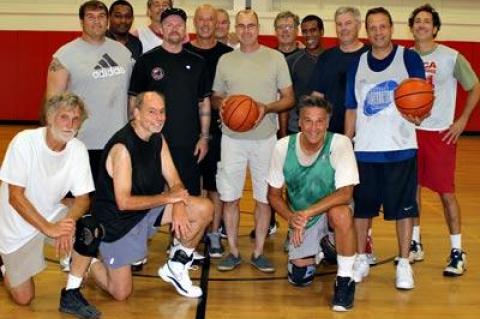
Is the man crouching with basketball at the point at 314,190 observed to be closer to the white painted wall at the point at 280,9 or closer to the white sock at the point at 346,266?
the white sock at the point at 346,266

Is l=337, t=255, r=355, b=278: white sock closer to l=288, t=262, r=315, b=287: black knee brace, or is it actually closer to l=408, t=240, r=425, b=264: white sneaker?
l=288, t=262, r=315, b=287: black knee brace

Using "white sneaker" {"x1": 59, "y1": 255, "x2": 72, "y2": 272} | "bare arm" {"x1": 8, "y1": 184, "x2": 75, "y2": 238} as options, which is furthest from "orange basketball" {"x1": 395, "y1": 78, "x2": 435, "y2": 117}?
"white sneaker" {"x1": 59, "y1": 255, "x2": 72, "y2": 272}

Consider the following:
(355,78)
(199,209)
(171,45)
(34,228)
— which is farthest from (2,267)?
(355,78)

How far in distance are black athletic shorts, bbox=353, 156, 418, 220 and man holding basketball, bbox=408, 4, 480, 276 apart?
1.39ft

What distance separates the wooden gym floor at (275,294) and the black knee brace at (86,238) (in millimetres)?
378

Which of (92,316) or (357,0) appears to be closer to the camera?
(92,316)

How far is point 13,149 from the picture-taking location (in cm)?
452

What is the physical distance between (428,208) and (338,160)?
314 centimetres

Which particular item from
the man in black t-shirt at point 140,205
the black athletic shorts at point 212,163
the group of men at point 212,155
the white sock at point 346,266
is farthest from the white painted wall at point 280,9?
the white sock at point 346,266

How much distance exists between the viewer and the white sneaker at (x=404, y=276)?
5.09m

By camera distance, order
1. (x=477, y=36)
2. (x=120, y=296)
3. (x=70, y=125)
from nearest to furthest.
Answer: (x=70, y=125)
(x=120, y=296)
(x=477, y=36)

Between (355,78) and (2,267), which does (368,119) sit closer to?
(355,78)

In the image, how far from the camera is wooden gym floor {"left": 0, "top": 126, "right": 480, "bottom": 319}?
464 centimetres

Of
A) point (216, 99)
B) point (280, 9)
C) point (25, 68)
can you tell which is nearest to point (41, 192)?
point (216, 99)
